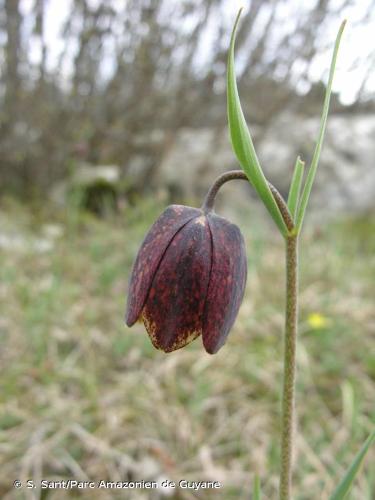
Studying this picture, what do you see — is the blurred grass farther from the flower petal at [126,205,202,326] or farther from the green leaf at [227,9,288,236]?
the green leaf at [227,9,288,236]

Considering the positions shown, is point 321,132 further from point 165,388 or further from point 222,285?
point 165,388

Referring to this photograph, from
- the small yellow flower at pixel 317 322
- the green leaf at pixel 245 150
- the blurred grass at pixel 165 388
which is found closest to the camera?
the green leaf at pixel 245 150

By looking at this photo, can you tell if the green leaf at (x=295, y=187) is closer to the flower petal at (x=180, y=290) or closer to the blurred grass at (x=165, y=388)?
A: the flower petal at (x=180, y=290)

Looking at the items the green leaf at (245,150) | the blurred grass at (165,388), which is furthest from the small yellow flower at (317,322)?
the green leaf at (245,150)

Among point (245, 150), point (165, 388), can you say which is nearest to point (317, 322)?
point (165, 388)

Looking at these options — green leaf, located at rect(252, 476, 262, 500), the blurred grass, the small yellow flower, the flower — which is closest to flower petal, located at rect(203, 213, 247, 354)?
the flower
